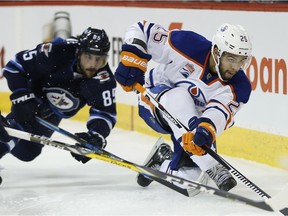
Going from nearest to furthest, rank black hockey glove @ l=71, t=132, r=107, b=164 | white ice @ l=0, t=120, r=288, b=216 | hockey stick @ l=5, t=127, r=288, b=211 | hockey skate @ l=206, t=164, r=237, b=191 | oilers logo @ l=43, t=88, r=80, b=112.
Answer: hockey stick @ l=5, t=127, r=288, b=211, white ice @ l=0, t=120, r=288, b=216, hockey skate @ l=206, t=164, r=237, b=191, black hockey glove @ l=71, t=132, r=107, b=164, oilers logo @ l=43, t=88, r=80, b=112

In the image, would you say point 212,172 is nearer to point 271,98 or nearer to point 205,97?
point 205,97

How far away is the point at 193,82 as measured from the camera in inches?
172

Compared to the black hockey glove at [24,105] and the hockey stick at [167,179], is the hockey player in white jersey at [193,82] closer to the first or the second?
the hockey stick at [167,179]

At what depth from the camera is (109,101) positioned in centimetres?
463

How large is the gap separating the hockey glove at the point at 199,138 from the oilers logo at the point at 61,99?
960mm

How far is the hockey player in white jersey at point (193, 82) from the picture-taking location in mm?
4102

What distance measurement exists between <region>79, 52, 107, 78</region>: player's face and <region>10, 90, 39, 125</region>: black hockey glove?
1.04 feet

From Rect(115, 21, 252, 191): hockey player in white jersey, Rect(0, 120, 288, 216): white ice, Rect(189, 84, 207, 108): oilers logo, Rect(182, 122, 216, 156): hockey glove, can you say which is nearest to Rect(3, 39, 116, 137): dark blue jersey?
Rect(115, 21, 252, 191): hockey player in white jersey

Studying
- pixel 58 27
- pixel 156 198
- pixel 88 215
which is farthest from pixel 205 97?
pixel 58 27

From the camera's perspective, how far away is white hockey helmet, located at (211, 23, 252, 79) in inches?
160

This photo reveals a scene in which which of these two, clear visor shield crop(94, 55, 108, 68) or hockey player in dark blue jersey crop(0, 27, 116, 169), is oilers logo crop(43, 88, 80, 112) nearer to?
hockey player in dark blue jersey crop(0, 27, 116, 169)

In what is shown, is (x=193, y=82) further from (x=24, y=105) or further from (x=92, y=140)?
(x=24, y=105)

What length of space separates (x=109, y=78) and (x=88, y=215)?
0.93 meters

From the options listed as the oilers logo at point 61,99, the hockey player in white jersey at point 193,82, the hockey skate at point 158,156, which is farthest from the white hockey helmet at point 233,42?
the oilers logo at point 61,99
